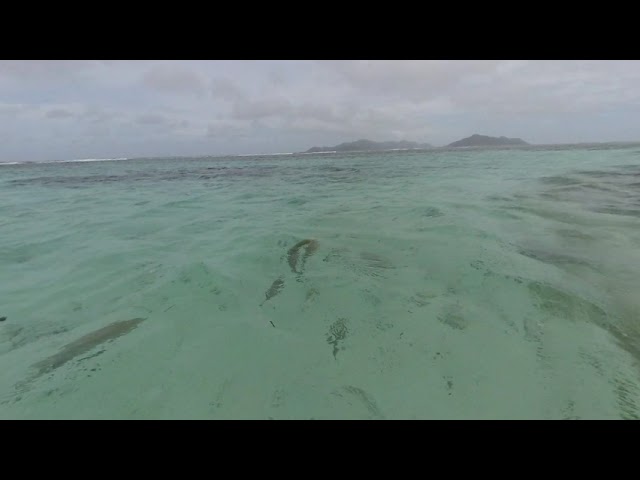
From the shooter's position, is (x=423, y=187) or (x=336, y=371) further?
(x=423, y=187)

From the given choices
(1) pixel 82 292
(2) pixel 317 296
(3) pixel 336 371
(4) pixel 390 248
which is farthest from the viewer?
(4) pixel 390 248

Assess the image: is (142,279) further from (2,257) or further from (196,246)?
(2,257)

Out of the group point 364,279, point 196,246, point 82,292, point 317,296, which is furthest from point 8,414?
point 196,246

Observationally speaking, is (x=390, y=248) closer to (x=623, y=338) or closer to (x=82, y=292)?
(x=623, y=338)
